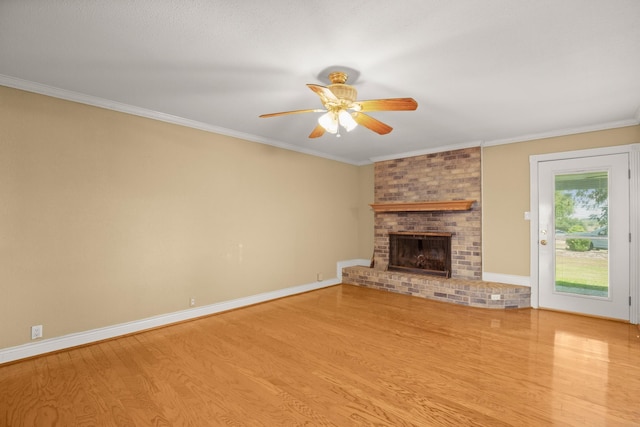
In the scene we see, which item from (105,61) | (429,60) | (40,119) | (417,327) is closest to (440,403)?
(417,327)

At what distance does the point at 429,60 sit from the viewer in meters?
2.32

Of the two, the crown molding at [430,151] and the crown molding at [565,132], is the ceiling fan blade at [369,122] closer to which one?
the crown molding at [430,151]

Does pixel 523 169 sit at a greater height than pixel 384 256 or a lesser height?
greater

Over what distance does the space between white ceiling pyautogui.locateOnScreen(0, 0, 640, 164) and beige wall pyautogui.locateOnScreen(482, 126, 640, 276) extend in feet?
2.71

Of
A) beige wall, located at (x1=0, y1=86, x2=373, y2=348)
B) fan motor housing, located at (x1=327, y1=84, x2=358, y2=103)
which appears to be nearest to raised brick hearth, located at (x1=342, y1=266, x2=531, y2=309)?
beige wall, located at (x1=0, y1=86, x2=373, y2=348)

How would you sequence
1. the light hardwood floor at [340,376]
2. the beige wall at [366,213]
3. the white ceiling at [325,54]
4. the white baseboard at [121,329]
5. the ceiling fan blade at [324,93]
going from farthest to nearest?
the beige wall at [366,213], the white baseboard at [121,329], the ceiling fan blade at [324,93], the light hardwood floor at [340,376], the white ceiling at [325,54]

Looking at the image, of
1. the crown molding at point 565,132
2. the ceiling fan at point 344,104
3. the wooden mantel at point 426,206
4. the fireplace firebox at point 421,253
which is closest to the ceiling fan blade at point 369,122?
the ceiling fan at point 344,104

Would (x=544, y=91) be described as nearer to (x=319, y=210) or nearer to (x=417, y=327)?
(x=417, y=327)

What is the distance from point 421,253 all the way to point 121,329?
4.61m

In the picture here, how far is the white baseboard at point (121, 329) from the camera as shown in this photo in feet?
8.79

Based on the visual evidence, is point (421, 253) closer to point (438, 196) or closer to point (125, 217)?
point (438, 196)

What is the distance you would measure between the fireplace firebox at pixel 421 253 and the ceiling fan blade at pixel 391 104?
3315mm

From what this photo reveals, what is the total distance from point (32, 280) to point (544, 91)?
5133 millimetres

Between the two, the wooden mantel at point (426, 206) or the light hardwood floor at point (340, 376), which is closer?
the light hardwood floor at point (340, 376)
